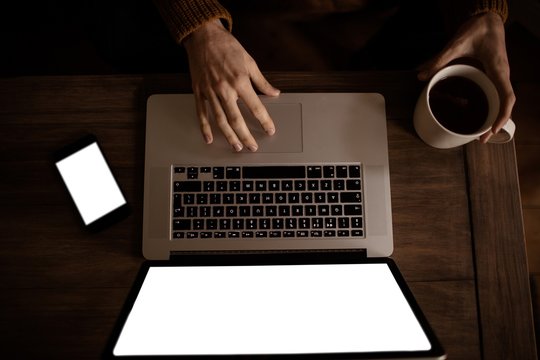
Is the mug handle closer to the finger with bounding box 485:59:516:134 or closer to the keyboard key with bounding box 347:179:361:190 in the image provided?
the finger with bounding box 485:59:516:134

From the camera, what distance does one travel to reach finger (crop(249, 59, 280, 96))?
26.5 inches

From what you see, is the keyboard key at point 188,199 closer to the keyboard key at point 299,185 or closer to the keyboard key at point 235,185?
the keyboard key at point 235,185

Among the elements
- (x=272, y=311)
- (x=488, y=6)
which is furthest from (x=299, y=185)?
(x=488, y=6)

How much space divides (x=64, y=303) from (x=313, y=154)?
0.51 m

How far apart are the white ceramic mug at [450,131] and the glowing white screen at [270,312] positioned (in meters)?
0.25

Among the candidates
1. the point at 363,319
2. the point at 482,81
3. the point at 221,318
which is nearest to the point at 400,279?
the point at 363,319

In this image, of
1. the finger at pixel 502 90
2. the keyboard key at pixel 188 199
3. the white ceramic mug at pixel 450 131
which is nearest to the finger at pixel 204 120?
the keyboard key at pixel 188 199

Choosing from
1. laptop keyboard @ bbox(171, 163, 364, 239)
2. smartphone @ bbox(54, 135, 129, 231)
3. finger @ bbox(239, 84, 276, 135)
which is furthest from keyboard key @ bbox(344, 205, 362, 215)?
smartphone @ bbox(54, 135, 129, 231)

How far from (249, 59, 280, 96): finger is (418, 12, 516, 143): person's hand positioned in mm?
270

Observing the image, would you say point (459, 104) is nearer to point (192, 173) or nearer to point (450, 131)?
point (450, 131)

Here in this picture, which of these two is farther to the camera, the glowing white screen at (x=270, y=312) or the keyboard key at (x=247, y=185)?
the keyboard key at (x=247, y=185)

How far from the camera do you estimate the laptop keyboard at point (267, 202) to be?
0.64 m

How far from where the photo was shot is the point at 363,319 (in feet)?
1.61

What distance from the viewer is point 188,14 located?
0.67 metres
